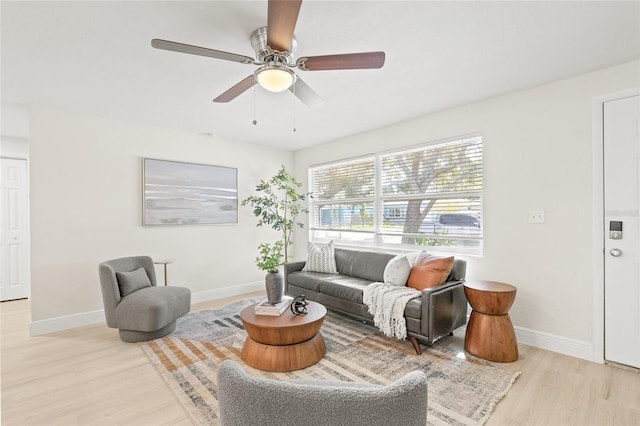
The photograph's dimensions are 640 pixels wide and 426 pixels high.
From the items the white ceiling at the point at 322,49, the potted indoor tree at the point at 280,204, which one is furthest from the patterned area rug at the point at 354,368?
the white ceiling at the point at 322,49

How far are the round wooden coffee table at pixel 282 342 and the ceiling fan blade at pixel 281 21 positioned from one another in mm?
1930

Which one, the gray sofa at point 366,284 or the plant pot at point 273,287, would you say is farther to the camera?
the plant pot at point 273,287

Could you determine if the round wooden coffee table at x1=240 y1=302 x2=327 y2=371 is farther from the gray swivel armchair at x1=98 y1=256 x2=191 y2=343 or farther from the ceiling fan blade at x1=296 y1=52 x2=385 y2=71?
the ceiling fan blade at x1=296 y1=52 x2=385 y2=71

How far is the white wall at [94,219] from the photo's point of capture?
3240 mm

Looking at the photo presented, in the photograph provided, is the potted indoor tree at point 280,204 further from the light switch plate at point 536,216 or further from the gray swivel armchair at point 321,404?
the gray swivel armchair at point 321,404

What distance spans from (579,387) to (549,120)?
222 centimetres

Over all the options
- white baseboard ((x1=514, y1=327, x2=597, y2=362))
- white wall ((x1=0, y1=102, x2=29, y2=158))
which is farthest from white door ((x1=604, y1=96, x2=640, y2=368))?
white wall ((x1=0, y1=102, x2=29, y2=158))

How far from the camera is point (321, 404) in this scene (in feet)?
2.35

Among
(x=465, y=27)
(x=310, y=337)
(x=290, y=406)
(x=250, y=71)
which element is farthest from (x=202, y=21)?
(x=310, y=337)

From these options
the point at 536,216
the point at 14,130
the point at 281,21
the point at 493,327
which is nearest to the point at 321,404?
the point at 281,21

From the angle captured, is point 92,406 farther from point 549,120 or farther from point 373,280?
point 549,120

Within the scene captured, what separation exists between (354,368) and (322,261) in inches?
70.8

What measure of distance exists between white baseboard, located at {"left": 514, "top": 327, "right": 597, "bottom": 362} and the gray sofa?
534mm

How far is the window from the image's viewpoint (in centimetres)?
335
